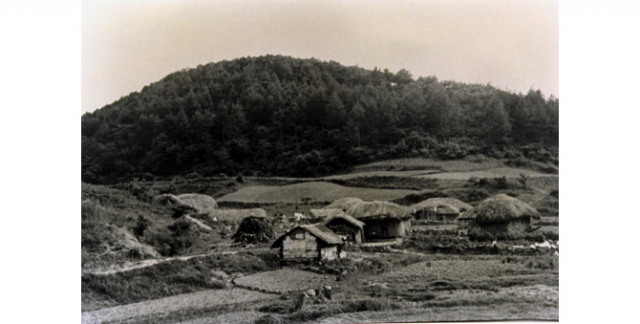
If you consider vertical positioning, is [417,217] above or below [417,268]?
above

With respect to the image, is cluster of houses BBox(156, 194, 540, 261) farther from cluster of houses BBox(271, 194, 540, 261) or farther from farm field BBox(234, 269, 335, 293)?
farm field BBox(234, 269, 335, 293)

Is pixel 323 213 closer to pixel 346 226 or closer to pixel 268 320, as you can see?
pixel 346 226

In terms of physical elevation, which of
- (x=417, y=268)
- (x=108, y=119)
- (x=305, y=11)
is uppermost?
(x=305, y=11)

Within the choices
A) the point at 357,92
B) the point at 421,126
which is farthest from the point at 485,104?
the point at 357,92

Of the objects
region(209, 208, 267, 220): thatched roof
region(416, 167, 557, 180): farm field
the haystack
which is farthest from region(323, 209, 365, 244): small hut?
region(416, 167, 557, 180): farm field

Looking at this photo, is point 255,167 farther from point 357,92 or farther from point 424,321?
point 424,321

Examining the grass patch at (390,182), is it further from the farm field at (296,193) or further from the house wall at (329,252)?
the house wall at (329,252)
